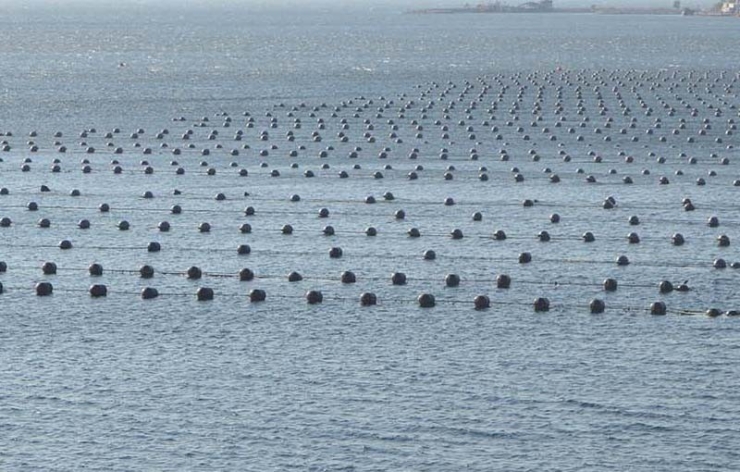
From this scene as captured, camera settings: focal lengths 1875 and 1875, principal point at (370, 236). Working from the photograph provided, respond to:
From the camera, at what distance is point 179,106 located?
90625 mm

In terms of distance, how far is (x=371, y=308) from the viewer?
3669cm

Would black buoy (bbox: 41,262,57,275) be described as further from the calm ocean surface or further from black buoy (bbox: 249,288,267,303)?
black buoy (bbox: 249,288,267,303)

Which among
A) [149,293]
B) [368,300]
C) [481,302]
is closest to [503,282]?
[481,302]

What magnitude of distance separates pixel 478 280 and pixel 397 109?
46809 mm

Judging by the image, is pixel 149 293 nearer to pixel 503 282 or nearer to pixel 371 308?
pixel 371 308

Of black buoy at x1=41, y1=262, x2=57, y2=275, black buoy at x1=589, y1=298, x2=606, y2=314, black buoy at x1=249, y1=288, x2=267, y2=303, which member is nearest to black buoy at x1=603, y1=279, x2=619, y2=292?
→ black buoy at x1=589, y1=298, x2=606, y2=314

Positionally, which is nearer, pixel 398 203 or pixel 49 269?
pixel 49 269

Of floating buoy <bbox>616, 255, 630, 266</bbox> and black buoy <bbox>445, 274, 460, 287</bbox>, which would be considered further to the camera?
floating buoy <bbox>616, 255, 630, 266</bbox>

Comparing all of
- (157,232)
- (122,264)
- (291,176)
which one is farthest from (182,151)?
(122,264)

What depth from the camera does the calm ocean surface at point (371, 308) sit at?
27.3 m

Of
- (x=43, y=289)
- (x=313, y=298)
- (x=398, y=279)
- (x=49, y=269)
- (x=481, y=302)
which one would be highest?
(x=49, y=269)

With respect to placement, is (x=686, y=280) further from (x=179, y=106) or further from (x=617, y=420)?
Answer: (x=179, y=106)

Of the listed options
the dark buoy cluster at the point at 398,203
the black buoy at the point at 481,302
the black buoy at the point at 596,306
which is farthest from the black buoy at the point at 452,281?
the black buoy at the point at 596,306

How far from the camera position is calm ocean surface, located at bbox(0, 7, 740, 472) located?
27.3m
